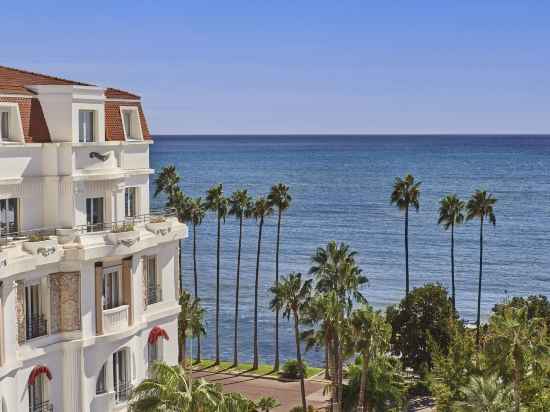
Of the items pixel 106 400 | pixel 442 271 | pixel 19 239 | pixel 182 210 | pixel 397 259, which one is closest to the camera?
pixel 19 239

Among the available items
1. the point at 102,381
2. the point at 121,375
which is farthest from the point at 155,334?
the point at 102,381

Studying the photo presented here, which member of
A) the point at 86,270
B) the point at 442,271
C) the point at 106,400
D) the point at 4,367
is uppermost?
the point at 86,270

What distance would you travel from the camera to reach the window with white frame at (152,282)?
42.9 meters

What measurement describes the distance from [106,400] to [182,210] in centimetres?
5390

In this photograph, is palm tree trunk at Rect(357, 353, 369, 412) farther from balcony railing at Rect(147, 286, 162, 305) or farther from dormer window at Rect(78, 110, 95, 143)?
dormer window at Rect(78, 110, 95, 143)

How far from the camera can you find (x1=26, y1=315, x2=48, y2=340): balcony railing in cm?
3596

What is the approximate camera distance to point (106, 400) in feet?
128

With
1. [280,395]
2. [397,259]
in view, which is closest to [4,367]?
[280,395]

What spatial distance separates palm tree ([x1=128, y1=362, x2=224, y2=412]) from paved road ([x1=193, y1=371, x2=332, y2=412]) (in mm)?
35169

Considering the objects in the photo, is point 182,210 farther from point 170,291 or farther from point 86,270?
point 86,270

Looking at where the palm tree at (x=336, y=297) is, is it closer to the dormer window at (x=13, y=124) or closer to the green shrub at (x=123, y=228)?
the green shrub at (x=123, y=228)

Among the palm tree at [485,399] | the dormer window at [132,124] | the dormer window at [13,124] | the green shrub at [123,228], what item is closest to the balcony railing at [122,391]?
the green shrub at [123,228]

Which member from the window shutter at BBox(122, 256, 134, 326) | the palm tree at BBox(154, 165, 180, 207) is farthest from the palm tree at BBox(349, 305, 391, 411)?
the palm tree at BBox(154, 165, 180, 207)

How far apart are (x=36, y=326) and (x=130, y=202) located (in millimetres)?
8493
